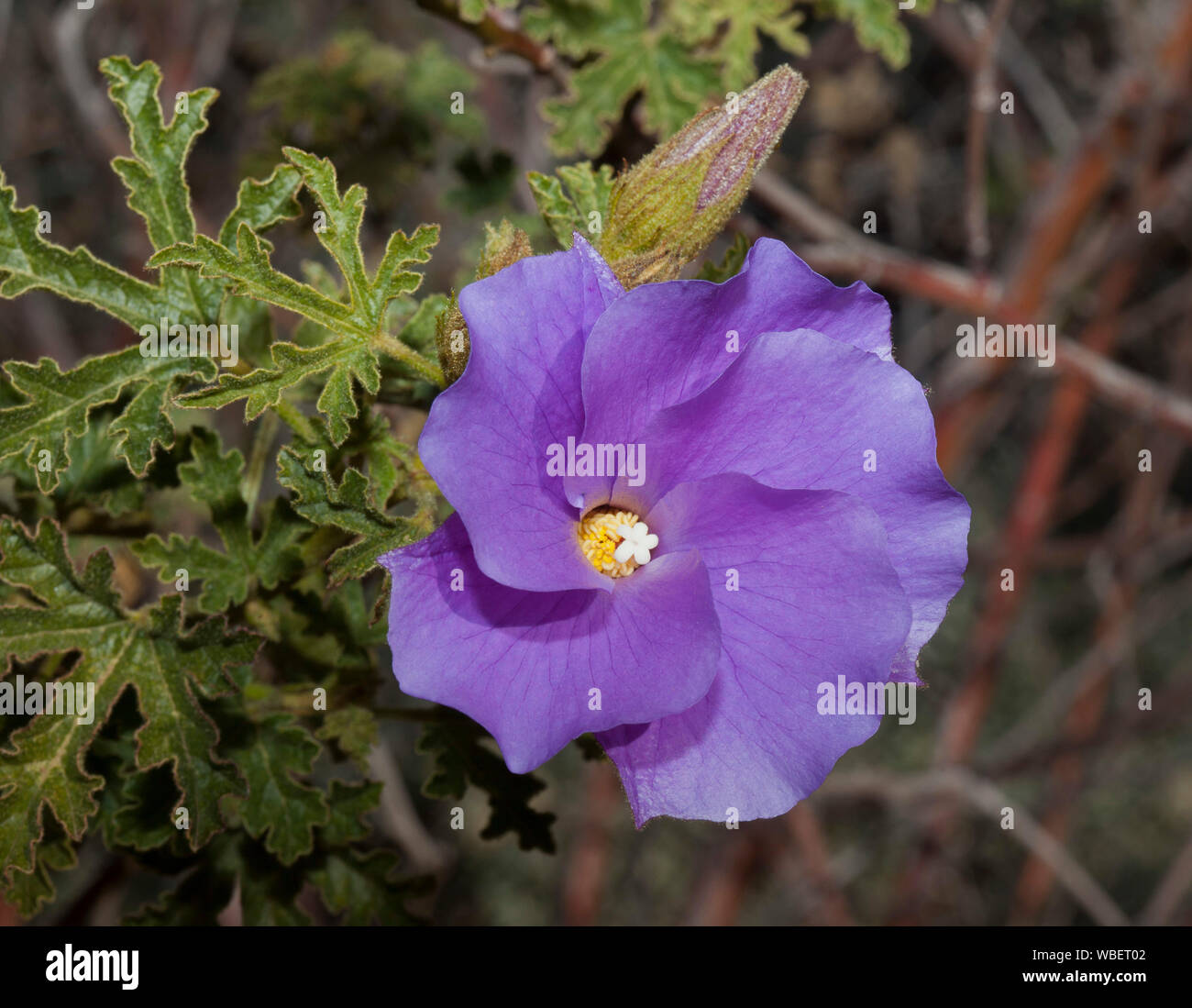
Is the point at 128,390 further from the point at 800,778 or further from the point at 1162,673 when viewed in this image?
the point at 1162,673

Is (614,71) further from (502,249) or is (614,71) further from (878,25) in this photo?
(502,249)

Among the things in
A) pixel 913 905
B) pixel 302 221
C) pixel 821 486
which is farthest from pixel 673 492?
pixel 913 905

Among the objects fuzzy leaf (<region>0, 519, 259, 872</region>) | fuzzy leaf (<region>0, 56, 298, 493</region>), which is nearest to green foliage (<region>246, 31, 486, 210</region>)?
fuzzy leaf (<region>0, 56, 298, 493</region>)

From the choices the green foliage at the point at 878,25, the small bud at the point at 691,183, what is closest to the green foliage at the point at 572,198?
the small bud at the point at 691,183

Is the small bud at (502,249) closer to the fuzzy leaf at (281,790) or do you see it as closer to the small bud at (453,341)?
the small bud at (453,341)

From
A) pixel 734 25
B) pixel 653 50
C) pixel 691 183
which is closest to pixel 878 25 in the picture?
pixel 734 25

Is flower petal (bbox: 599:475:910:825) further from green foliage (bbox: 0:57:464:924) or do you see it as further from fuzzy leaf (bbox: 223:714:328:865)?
fuzzy leaf (bbox: 223:714:328:865)
